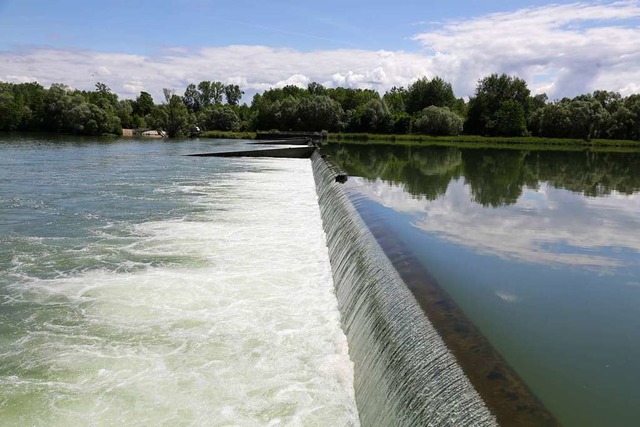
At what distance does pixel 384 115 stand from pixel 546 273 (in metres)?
61.6

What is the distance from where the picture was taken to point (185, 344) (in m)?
6.23

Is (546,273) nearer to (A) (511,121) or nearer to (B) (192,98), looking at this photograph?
(A) (511,121)

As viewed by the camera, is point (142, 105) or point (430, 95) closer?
point (430, 95)

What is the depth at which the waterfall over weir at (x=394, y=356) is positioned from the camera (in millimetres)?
3584

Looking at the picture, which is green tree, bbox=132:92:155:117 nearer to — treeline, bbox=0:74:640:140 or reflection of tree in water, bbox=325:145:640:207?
treeline, bbox=0:74:640:140

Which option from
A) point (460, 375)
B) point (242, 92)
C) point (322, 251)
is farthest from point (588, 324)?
point (242, 92)

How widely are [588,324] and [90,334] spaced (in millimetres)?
5982

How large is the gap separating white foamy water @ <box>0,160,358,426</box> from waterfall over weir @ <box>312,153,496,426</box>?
0.32 m

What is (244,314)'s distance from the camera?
→ 23.4 ft

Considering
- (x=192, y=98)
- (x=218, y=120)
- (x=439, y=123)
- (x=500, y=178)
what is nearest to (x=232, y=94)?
(x=192, y=98)

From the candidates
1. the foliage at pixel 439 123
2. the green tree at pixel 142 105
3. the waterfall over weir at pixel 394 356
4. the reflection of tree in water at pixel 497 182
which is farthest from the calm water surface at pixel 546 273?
the green tree at pixel 142 105

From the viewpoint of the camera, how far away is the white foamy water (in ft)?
16.4

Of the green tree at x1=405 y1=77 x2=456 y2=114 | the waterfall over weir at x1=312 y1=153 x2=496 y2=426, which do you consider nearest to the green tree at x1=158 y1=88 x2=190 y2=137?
the green tree at x1=405 y1=77 x2=456 y2=114

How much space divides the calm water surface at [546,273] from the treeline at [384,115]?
153ft
